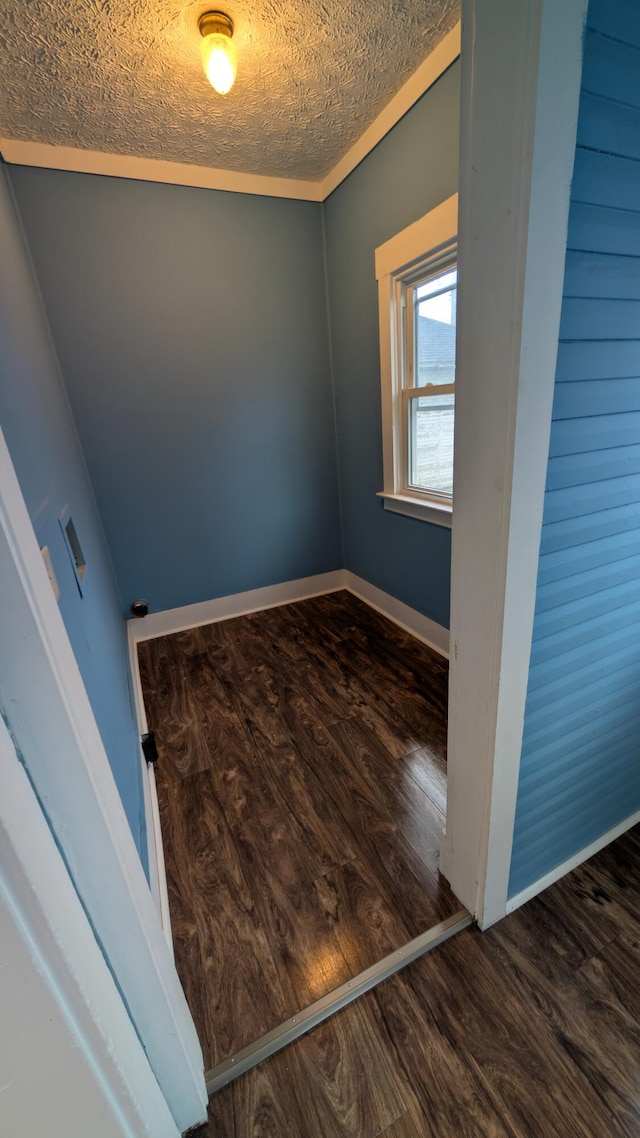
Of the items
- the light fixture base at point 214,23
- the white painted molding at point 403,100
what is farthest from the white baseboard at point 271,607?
the light fixture base at point 214,23

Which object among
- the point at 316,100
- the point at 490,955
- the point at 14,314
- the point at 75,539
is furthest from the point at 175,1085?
the point at 316,100

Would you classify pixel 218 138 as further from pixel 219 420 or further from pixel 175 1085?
pixel 175 1085

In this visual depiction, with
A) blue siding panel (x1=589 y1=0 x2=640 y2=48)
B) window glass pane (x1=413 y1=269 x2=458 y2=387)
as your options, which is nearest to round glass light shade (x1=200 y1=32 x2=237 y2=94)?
window glass pane (x1=413 y1=269 x2=458 y2=387)

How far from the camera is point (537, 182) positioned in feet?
1.94

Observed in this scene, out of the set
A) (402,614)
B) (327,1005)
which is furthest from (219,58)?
(327,1005)

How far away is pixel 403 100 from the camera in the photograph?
1.66m

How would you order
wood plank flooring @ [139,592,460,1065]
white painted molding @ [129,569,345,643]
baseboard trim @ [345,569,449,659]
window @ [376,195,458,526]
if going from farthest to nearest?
white painted molding @ [129,569,345,643] < baseboard trim @ [345,569,449,659] < window @ [376,195,458,526] < wood plank flooring @ [139,592,460,1065]

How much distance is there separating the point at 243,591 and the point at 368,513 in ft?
3.25

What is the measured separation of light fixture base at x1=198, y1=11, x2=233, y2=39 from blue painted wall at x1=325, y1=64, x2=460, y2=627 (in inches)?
29.3

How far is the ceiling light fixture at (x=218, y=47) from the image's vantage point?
1.28 meters

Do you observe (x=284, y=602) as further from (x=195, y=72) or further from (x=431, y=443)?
(x=195, y=72)

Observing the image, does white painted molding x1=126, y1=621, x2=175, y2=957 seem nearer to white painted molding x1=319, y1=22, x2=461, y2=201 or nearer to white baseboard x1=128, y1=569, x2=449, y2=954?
white baseboard x1=128, y1=569, x2=449, y2=954

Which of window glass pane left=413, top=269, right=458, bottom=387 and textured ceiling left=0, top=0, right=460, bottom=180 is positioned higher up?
textured ceiling left=0, top=0, right=460, bottom=180

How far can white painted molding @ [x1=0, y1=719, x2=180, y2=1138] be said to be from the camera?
41 cm
